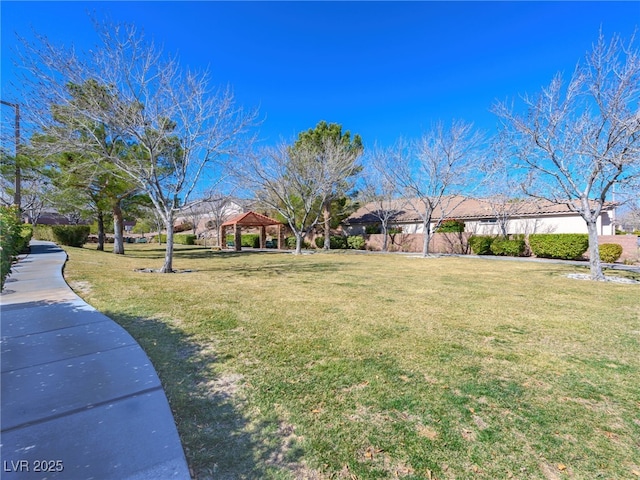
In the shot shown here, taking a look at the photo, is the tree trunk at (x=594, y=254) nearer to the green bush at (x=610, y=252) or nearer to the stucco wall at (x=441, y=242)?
the green bush at (x=610, y=252)

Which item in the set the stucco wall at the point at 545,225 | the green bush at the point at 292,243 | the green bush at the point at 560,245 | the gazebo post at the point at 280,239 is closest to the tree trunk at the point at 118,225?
the gazebo post at the point at 280,239

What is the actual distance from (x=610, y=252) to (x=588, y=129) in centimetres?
976

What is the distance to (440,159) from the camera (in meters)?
18.5

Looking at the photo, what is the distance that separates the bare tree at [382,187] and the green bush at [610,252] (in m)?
11.3

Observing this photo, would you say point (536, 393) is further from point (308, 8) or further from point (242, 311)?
point (308, 8)

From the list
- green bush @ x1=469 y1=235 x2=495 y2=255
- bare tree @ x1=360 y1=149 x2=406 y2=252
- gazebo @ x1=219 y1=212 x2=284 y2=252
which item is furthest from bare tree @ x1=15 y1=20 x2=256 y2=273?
green bush @ x1=469 y1=235 x2=495 y2=255

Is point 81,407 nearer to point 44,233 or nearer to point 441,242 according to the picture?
point 441,242

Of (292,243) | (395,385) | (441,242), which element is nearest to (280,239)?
(292,243)

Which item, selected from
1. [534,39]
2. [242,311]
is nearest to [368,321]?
[242,311]

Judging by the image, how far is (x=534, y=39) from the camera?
10.3 metres

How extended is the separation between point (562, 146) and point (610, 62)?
243 centimetres

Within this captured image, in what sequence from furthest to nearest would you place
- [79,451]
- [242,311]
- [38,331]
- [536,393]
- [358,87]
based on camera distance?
[358,87] → [242,311] → [38,331] → [536,393] → [79,451]

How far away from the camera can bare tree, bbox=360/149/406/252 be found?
20.4 metres

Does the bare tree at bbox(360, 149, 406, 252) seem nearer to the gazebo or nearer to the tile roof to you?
the tile roof
